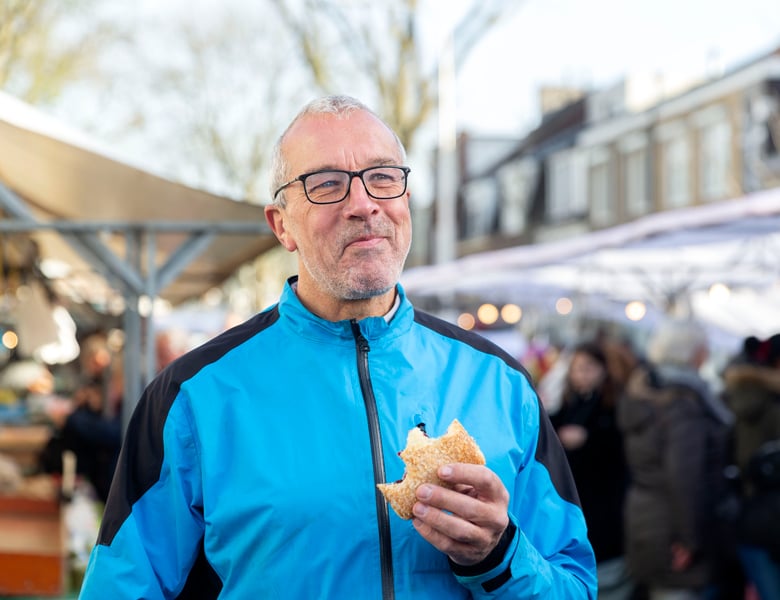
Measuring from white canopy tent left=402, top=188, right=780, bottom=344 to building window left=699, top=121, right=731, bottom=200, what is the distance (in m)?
8.42

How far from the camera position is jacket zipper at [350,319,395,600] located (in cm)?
181

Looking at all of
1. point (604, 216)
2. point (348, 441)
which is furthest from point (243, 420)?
point (604, 216)

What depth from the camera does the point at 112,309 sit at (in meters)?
14.1

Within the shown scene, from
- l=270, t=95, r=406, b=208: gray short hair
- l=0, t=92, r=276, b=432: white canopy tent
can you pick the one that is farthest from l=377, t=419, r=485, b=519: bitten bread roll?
l=0, t=92, r=276, b=432: white canopy tent

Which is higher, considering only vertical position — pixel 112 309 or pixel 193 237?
pixel 112 309

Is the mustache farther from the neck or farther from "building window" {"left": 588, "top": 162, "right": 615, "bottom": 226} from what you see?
"building window" {"left": 588, "top": 162, "right": 615, "bottom": 226}

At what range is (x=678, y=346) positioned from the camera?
227 inches

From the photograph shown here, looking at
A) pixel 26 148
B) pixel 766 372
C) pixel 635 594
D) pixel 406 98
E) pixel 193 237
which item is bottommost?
pixel 635 594

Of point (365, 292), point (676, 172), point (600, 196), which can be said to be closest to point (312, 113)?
point (365, 292)

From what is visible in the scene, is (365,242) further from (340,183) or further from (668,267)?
(668,267)

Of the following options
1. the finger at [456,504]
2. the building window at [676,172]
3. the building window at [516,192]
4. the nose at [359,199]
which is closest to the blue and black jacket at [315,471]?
the finger at [456,504]

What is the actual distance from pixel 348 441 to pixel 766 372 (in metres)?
4.09

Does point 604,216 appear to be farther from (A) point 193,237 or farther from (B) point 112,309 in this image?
(A) point 193,237

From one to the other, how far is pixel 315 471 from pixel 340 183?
1.87 feet
